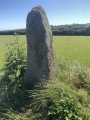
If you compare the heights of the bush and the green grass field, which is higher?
the bush

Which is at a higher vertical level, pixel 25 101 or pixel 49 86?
pixel 49 86

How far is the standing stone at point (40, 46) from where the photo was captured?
18.1 ft

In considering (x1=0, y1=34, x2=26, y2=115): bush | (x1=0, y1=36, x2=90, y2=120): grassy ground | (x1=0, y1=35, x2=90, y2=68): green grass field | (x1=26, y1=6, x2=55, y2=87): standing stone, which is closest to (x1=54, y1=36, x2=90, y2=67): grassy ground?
(x1=0, y1=35, x2=90, y2=68): green grass field

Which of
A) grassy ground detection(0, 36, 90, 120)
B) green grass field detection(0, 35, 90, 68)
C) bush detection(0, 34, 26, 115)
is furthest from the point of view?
green grass field detection(0, 35, 90, 68)

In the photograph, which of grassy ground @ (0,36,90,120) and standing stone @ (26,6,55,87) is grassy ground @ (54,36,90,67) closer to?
grassy ground @ (0,36,90,120)

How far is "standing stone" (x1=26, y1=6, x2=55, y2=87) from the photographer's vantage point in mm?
5508

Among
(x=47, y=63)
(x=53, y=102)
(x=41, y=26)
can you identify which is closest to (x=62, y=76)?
(x=47, y=63)

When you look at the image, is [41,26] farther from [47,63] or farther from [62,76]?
[62,76]

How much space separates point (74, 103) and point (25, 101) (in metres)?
1.43

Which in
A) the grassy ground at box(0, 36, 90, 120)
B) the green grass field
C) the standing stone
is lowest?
the green grass field

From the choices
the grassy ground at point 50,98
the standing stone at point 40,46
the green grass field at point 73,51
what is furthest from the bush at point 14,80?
the green grass field at point 73,51

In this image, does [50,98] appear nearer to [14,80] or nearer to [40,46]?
[40,46]

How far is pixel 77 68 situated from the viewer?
6.45m

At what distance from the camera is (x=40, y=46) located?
5539 mm
